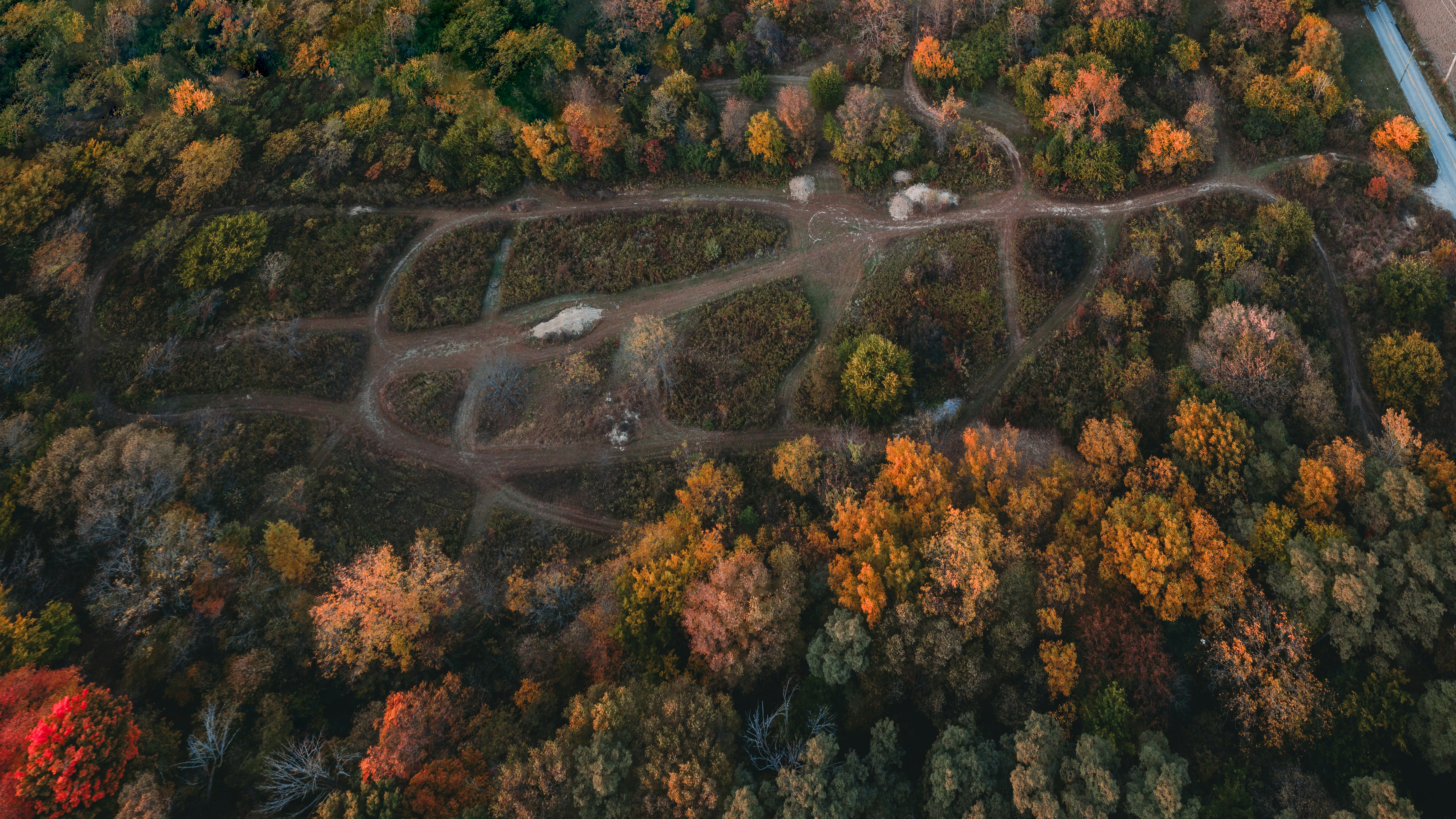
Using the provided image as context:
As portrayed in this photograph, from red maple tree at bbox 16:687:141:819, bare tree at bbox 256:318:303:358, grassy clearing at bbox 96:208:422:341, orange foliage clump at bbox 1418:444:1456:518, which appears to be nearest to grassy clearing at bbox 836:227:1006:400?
orange foliage clump at bbox 1418:444:1456:518

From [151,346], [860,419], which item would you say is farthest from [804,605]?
[151,346]

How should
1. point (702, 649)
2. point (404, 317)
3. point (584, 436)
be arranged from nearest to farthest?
point (702, 649), point (584, 436), point (404, 317)

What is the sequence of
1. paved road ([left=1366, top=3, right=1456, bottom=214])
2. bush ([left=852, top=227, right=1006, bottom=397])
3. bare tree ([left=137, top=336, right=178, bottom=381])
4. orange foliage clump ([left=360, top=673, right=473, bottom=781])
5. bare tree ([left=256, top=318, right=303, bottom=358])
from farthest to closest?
bare tree ([left=256, top=318, right=303, bottom=358]) → paved road ([left=1366, top=3, right=1456, bottom=214]) → bush ([left=852, top=227, right=1006, bottom=397]) → bare tree ([left=137, top=336, right=178, bottom=381]) → orange foliage clump ([left=360, top=673, right=473, bottom=781])

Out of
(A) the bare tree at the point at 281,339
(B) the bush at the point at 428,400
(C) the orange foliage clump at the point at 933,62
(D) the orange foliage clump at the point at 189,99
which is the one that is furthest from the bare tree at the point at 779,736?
(D) the orange foliage clump at the point at 189,99

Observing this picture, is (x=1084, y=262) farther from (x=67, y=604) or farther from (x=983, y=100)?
(x=67, y=604)

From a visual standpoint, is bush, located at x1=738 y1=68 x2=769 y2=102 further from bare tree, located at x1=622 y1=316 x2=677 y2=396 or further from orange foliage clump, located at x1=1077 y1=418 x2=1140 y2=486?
orange foliage clump, located at x1=1077 y1=418 x2=1140 y2=486
